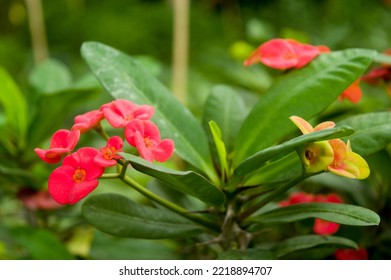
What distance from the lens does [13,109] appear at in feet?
3.54

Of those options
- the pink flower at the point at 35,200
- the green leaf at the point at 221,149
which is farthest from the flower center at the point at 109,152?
the pink flower at the point at 35,200

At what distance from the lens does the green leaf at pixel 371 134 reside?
2.32 feet

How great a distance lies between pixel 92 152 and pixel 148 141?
0.07 meters

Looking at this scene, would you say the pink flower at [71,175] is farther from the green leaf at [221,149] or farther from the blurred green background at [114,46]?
the blurred green background at [114,46]

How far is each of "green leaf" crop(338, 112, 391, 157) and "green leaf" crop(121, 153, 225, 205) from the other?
182 millimetres

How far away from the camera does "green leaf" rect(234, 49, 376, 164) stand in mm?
771

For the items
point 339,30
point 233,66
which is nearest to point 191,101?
point 233,66

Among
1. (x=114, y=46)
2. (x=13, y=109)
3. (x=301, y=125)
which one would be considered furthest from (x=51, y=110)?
(x=114, y=46)

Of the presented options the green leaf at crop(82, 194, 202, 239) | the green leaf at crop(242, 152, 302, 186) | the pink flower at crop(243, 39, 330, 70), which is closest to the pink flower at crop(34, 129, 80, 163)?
the green leaf at crop(82, 194, 202, 239)

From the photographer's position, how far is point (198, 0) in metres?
3.49

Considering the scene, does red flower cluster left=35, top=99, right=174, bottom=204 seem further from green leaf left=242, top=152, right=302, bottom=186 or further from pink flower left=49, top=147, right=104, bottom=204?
green leaf left=242, top=152, right=302, bottom=186

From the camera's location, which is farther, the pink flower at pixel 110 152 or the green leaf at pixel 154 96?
the green leaf at pixel 154 96

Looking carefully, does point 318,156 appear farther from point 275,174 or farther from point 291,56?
point 291,56
